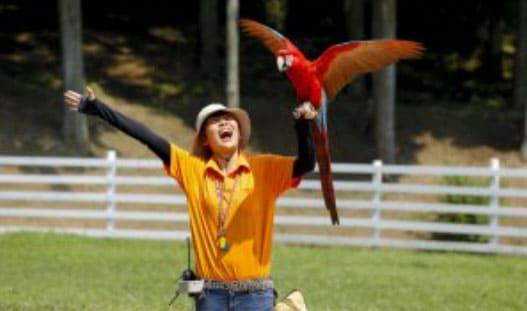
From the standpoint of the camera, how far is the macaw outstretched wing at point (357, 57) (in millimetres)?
5219

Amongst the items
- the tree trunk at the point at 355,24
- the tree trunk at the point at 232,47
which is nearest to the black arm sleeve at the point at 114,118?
the tree trunk at the point at 232,47

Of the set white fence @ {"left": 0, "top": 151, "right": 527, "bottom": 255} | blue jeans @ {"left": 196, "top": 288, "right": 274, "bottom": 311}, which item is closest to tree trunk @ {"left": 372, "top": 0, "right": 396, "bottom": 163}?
white fence @ {"left": 0, "top": 151, "right": 527, "bottom": 255}

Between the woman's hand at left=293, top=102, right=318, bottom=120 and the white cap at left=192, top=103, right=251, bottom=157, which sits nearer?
the woman's hand at left=293, top=102, right=318, bottom=120

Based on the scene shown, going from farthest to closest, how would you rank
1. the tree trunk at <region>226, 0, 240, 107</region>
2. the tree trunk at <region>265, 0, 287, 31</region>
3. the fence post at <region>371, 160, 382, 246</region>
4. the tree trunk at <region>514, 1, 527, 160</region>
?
the tree trunk at <region>265, 0, 287, 31</region>
the tree trunk at <region>514, 1, 527, 160</region>
the tree trunk at <region>226, 0, 240, 107</region>
the fence post at <region>371, 160, 382, 246</region>

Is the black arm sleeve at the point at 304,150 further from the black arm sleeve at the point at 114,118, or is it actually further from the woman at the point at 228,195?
the black arm sleeve at the point at 114,118

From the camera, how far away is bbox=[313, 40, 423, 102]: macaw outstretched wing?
205 inches

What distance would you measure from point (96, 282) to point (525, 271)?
5215mm

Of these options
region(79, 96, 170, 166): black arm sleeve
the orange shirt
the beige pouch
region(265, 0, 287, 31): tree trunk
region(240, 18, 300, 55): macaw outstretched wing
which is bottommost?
the beige pouch

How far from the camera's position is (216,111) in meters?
5.32

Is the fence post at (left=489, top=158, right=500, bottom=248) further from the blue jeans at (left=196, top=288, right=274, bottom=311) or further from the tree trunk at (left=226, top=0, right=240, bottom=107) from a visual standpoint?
the blue jeans at (left=196, top=288, right=274, bottom=311)

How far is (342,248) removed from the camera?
16438 mm

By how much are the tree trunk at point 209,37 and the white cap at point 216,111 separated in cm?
2343

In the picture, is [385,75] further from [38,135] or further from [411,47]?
[411,47]

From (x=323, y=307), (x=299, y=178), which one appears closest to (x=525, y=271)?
(x=323, y=307)
